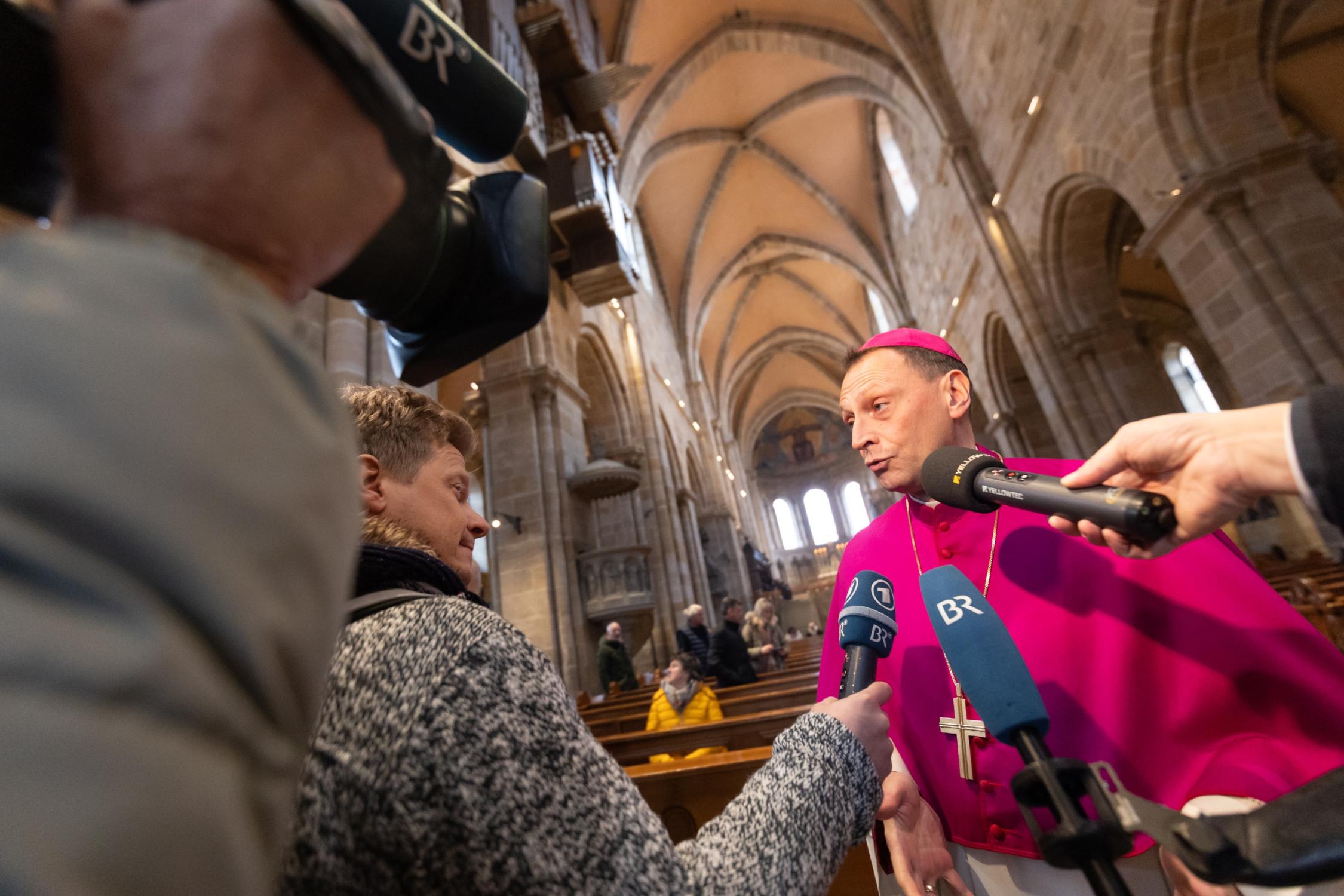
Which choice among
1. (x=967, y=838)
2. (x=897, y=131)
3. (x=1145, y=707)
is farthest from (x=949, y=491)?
(x=897, y=131)

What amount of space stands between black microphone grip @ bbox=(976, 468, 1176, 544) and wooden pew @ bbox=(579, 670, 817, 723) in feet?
14.3

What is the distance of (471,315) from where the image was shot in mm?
795

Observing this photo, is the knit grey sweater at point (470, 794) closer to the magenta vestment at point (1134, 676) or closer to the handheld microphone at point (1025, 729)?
the handheld microphone at point (1025, 729)

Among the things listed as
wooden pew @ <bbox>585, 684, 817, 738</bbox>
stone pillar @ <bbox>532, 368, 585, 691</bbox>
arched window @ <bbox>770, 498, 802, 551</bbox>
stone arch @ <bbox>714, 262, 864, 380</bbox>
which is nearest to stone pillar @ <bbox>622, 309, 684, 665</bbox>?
stone pillar @ <bbox>532, 368, 585, 691</bbox>

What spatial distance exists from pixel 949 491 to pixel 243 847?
126cm

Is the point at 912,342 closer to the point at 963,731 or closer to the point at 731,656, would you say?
the point at 963,731

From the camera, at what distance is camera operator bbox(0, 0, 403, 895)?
0.23m

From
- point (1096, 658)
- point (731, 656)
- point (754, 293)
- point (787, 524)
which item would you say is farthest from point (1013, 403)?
point (787, 524)

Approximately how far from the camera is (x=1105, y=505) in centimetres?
85

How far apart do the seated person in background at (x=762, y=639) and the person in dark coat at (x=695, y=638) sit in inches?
86.1

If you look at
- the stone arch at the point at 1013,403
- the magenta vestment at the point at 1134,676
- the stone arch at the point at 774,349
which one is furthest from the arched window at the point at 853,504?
the magenta vestment at the point at 1134,676

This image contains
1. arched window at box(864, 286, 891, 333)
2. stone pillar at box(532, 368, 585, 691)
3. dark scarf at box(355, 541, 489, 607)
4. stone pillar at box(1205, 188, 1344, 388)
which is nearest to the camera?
dark scarf at box(355, 541, 489, 607)

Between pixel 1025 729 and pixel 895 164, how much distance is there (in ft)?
57.1

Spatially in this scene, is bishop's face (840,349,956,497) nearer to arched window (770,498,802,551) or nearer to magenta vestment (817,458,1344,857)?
magenta vestment (817,458,1344,857)
